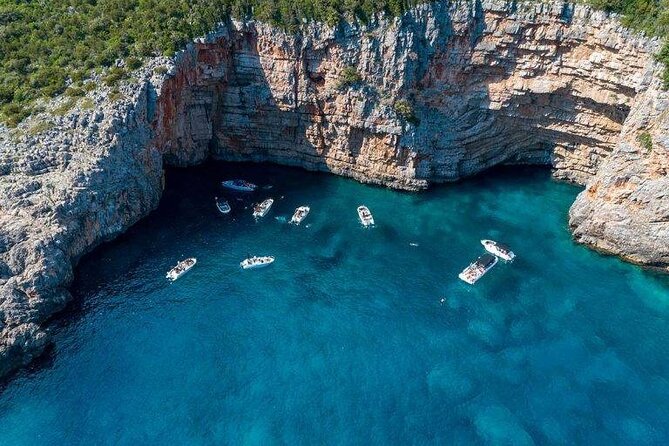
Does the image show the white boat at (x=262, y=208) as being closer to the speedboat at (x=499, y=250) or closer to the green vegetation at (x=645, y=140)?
the speedboat at (x=499, y=250)

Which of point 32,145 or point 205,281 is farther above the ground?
point 32,145

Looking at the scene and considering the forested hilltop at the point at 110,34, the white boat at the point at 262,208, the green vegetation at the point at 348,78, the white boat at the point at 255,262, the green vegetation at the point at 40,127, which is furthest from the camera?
the white boat at the point at 262,208

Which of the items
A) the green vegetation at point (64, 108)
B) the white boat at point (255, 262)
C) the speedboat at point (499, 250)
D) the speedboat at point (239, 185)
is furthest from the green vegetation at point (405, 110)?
the green vegetation at point (64, 108)

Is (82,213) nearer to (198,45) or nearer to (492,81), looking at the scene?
(198,45)

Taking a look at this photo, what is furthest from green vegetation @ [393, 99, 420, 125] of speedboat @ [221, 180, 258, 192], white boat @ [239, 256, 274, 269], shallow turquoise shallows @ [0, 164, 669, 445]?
white boat @ [239, 256, 274, 269]

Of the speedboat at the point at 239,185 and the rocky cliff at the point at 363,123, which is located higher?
the rocky cliff at the point at 363,123

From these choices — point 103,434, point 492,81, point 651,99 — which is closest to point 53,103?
point 103,434
